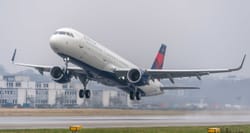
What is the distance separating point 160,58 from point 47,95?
4158cm

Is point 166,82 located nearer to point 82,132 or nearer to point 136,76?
point 136,76

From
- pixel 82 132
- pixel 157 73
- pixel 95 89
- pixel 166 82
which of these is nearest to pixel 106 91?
pixel 95 89

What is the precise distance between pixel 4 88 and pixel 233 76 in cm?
4878

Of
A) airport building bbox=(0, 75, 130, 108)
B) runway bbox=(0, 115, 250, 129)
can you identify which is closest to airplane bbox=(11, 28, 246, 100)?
runway bbox=(0, 115, 250, 129)

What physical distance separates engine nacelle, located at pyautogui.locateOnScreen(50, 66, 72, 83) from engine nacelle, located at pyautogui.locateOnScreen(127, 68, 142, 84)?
21.0 feet

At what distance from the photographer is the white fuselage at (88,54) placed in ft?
221

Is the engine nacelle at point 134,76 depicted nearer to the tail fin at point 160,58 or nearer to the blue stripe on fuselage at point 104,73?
the blue stripe on fuselage at point 104,73

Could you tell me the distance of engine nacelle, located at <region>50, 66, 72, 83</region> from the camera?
240 feet

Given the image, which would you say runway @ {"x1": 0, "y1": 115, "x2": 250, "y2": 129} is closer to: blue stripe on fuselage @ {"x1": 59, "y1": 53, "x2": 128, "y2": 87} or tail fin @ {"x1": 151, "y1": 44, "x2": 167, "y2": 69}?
blue stripe on fuselage @ {"x1": 59, "y1": 53, "x2": 128, "y2": 87}

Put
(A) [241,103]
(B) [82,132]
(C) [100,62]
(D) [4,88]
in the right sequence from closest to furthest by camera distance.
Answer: (B) [82,132], (C) [100,62], (A) [241,103], (D) [4,88]

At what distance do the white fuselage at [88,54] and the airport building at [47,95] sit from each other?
23993 mm

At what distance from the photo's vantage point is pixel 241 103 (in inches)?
3647

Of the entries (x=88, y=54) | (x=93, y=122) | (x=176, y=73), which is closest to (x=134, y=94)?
(x=176, y=73)

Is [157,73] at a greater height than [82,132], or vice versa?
[157,73]
